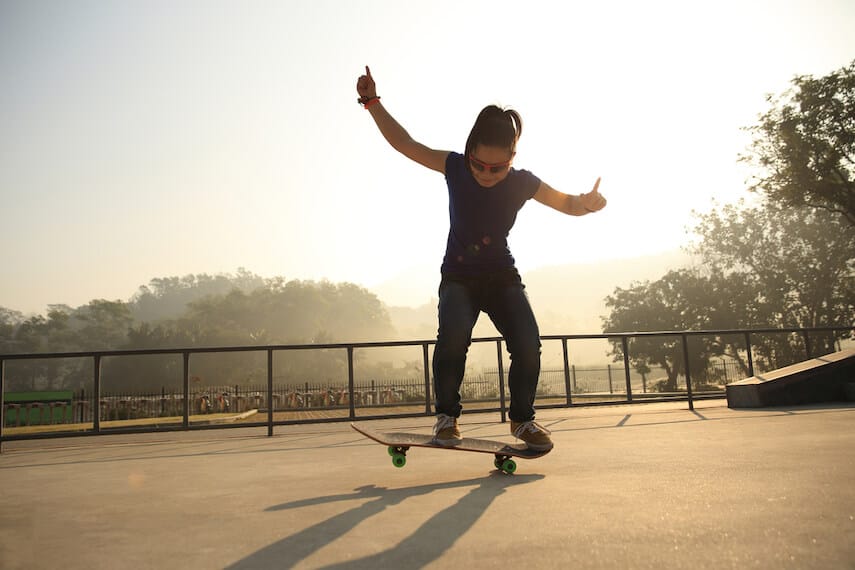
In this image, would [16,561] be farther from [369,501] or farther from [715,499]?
[715,499]

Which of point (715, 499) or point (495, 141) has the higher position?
point (495, 141)

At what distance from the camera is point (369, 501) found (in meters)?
2.50

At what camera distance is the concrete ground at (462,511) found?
163 cm

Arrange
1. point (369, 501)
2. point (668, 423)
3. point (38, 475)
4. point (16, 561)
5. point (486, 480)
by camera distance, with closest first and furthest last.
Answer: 1. point (16, 561)
2. point (369, 501)
3. point (486, 480)
4. point (38, 475)
5. point (668, 423)

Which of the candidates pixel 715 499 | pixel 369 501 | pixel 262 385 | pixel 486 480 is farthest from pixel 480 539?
pixel 262 385

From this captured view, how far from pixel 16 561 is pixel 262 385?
6202 centimetres

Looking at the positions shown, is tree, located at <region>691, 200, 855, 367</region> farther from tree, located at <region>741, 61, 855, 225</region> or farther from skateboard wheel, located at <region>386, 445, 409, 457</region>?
skateboard wheel, located at <region>386, 445, 409, 457</region>

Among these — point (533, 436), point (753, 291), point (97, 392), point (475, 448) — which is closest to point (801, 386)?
point (533, 436)

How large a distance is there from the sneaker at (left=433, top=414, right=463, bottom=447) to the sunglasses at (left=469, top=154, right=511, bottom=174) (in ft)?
4.63

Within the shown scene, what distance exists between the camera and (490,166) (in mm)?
3377

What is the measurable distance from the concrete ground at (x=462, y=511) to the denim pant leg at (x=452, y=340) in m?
0.44

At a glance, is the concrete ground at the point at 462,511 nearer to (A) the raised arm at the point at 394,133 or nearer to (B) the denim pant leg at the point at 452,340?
(B) the denim pant leg at the point at 452,340

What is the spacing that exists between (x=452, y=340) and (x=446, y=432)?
0.52 m

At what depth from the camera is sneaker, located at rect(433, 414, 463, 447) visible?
3.26 m
